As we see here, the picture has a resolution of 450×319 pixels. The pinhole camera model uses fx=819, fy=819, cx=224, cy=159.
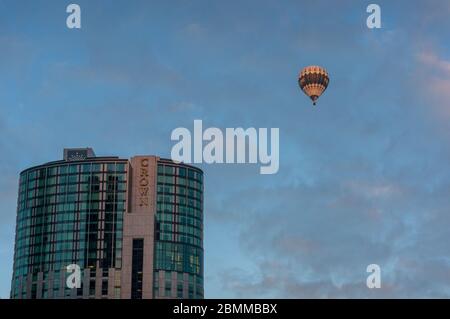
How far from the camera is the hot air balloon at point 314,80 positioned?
173 meters

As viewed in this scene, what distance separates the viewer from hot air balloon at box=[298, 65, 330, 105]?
6816 inches

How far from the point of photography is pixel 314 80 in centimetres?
17325
